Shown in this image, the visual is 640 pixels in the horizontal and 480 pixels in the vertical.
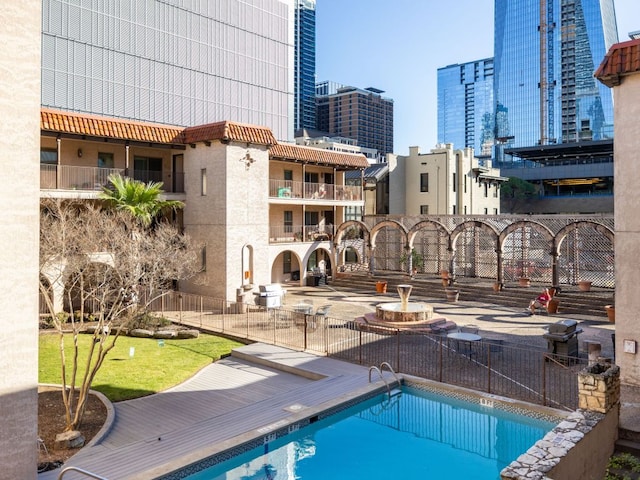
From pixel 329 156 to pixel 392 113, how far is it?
13739 cm

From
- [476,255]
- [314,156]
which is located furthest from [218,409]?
[476,255]

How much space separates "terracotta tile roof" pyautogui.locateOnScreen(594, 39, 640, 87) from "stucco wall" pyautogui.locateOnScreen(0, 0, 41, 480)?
37.2ft

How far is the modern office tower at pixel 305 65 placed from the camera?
17112 centimetres

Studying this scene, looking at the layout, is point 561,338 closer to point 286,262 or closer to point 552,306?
point 552,306

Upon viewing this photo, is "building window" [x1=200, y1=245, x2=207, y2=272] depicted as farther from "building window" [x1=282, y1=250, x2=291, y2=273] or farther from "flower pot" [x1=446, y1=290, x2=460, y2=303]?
"flower pot" [x1=446, y1=290, x2=460, y2=303]

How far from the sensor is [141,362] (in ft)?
53.7

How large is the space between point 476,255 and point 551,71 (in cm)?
10637

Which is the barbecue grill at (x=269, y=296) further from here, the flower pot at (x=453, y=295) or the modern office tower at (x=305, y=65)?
the modern office tower at (x=305, y=65)

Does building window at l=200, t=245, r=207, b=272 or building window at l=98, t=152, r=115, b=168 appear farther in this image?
building window at l=98, t=152, r=115, b=168

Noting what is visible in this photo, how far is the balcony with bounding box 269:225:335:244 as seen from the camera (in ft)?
106

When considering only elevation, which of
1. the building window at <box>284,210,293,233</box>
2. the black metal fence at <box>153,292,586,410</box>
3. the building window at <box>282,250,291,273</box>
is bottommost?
the black metal fence at <box>153,292,586,410</box>

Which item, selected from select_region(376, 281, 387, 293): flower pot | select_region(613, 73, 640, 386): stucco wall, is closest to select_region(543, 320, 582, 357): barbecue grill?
select_region(613, 73, 640, 386): stucco wall

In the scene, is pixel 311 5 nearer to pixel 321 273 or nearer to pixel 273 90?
pixel 273 90

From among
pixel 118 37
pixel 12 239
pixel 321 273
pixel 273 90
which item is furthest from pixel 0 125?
pixel 273 90
